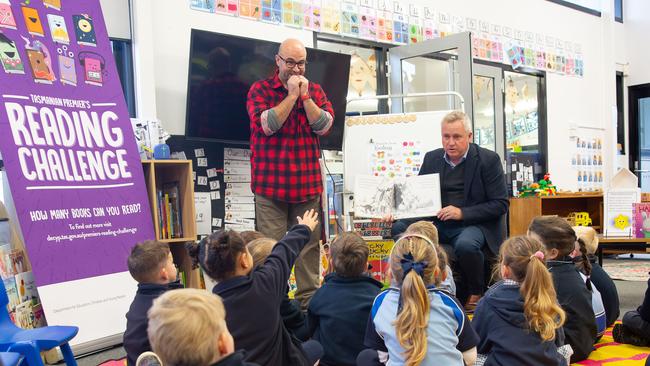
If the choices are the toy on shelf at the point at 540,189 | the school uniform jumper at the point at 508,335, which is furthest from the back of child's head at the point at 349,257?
the toy on shelf at the point at 540,189

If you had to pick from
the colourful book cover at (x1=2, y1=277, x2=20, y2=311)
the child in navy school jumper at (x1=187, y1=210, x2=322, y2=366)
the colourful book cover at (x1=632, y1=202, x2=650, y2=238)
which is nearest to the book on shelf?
the colourful book cover at (x1=2, y1=277, x2=20, y2=311)

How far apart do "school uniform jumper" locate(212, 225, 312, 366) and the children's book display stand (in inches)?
57.6

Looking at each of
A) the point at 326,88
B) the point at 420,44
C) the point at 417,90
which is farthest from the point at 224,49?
the point at 417,90

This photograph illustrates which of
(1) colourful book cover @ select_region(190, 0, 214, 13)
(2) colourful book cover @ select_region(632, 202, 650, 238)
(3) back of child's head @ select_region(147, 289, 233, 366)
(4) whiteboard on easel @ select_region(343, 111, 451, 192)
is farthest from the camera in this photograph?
(2) colourful book cover @ select_region(632, 202, 650, 238)

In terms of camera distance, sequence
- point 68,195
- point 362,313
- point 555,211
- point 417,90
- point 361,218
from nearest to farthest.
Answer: point 362,313, point 68,195, point 361,218, point 417,90, point 555,211

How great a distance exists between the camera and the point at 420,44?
493 cm

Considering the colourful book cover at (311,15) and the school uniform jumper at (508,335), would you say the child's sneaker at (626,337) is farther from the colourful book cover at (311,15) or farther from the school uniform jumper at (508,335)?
the colourful book cover at (311,15)

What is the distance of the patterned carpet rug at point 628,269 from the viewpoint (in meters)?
4.79

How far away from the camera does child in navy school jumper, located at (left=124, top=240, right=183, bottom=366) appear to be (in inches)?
70.5

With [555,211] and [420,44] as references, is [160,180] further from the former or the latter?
[555,211]

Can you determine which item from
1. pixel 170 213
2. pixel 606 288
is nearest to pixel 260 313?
pixel 170 213

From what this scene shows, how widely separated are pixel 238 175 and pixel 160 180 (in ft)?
1.95

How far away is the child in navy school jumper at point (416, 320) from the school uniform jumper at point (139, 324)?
0.72 metres

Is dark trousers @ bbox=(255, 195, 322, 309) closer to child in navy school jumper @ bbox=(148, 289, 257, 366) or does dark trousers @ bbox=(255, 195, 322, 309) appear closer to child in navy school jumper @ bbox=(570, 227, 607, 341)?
child in navy school jumper @ bbox=(570, 227, 607, 341)
